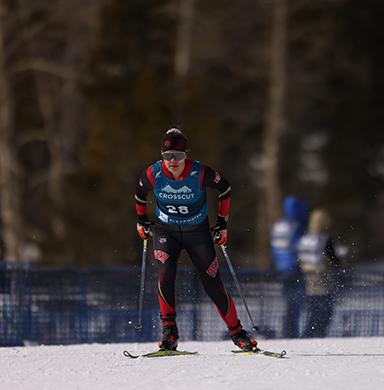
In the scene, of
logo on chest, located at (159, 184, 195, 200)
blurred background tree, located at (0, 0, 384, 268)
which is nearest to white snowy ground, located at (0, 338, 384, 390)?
logo on chest, located at (159, 184, 195, 200)

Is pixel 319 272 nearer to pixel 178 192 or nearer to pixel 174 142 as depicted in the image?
pixel 178 192

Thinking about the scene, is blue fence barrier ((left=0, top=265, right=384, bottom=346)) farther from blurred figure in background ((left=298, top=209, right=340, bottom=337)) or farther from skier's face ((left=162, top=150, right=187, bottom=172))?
skier's face ((left=162, top=150, right=187, bottom=172))

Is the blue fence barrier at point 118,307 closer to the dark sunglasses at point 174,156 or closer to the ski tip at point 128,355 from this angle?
the ski tip at point 128,355

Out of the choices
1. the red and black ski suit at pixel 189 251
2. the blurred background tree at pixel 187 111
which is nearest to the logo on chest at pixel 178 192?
the red and black ski suit at pixel 189 251

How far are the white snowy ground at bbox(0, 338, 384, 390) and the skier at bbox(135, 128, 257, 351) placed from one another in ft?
1.38

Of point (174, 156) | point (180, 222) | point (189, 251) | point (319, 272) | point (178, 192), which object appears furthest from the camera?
point (319, 272)

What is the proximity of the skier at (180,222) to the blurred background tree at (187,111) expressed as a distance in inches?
503

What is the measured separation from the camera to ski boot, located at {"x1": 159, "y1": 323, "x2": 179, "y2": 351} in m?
9.62

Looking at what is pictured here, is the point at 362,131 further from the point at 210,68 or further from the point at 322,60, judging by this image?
the point at 210,68

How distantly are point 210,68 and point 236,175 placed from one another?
4.26 meters

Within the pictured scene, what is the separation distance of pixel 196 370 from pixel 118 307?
399 centimetres

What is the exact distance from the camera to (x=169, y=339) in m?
9.63

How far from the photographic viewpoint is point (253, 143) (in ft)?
125

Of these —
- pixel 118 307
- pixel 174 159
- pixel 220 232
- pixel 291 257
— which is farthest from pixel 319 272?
pixel 174 159
